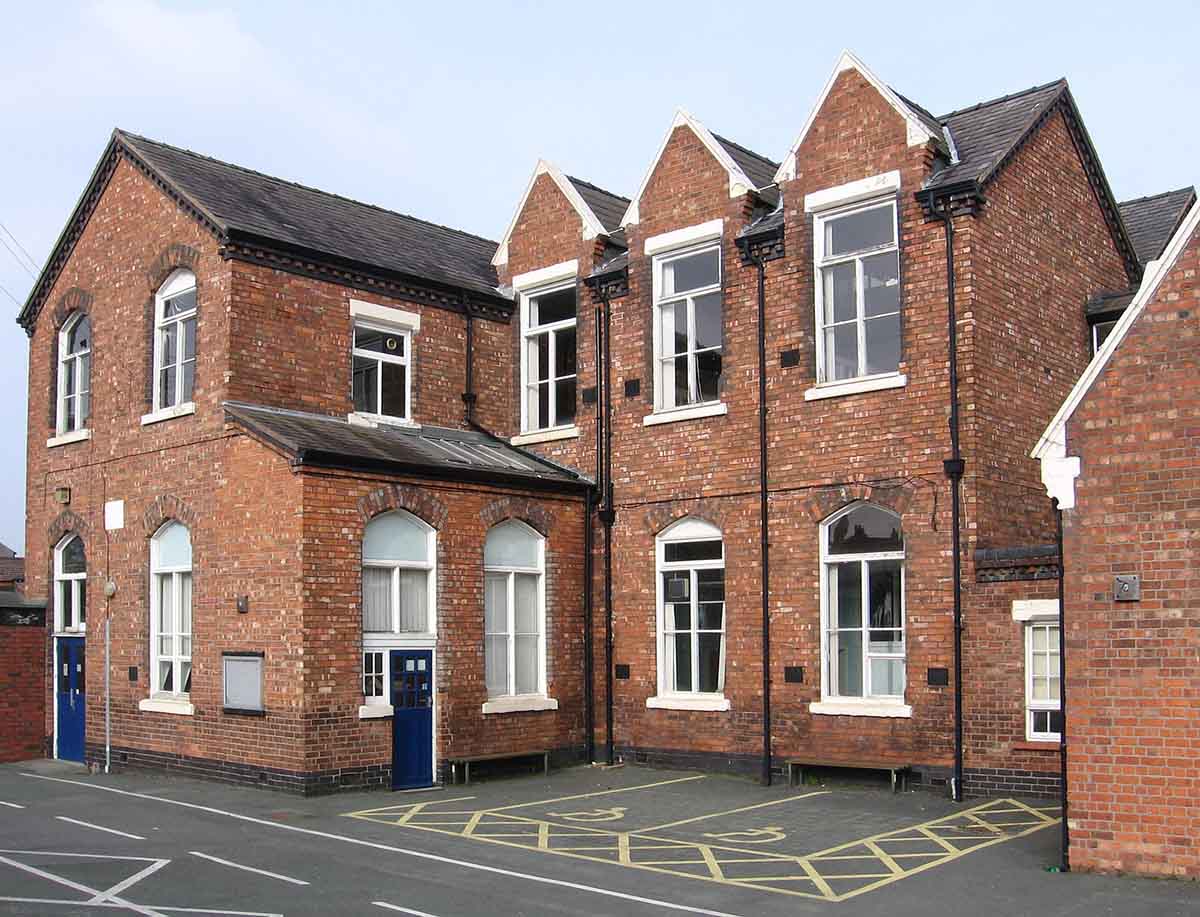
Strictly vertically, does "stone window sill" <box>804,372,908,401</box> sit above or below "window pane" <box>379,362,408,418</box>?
below

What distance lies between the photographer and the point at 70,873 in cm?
1161

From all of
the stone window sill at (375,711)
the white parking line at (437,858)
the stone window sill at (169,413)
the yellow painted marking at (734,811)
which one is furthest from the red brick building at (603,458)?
the white parking line at (437,858)

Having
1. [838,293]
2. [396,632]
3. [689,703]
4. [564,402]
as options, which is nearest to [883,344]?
[838,293]

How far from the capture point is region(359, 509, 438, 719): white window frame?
55.2 feet

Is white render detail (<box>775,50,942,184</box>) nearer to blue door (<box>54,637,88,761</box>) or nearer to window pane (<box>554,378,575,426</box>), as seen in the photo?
window pane (<box>554,378,575,426</box>)

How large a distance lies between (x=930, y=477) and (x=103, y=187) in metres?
14.0

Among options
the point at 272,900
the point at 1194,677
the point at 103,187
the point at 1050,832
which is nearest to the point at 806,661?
the point at 1050,832

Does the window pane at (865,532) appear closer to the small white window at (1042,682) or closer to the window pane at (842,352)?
the window pane at (842,352)

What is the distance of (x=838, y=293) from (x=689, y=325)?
256 cm

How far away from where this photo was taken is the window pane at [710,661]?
60.1 feet

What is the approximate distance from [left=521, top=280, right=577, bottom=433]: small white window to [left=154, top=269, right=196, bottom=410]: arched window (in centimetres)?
534

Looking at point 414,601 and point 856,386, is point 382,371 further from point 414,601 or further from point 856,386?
point 856,386

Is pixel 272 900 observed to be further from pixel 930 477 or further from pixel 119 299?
pixel 119 299

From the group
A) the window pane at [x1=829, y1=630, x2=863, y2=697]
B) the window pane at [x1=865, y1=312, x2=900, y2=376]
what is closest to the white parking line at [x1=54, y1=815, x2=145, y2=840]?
the window pane at [x1=829, y1=630, x2=863, y2=697]
